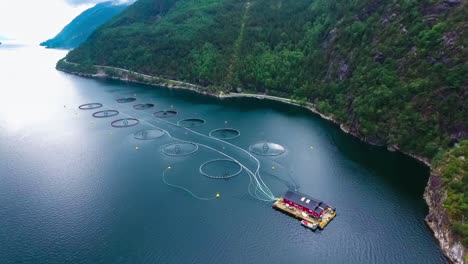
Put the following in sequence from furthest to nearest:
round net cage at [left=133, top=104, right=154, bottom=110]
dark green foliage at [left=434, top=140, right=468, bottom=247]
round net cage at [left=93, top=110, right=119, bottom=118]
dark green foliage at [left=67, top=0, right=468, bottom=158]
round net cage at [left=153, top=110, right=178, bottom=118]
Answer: round net cage at [left=133, top=104, right=154, bottom=110] < round net cage at [left=93, top=110, right=119, bottom=118] < round net cage at [left=153, top=110, right=178, bottom=118] < dark green foliage at [left=67, top=0, right=468, bottom=158] < dark green foliage at [left=434, top=140, right=468, bottom=247]

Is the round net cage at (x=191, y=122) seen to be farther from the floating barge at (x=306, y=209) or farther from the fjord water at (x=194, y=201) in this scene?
the floating barge at (x=306, y=209)

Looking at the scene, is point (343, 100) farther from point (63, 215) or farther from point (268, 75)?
point (63, 215)

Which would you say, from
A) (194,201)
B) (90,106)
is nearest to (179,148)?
(194,201)

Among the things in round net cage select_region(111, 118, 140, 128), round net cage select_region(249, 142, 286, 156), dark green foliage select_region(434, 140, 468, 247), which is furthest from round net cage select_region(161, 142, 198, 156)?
dark green foliage select_region(434, 140, 468, 247)

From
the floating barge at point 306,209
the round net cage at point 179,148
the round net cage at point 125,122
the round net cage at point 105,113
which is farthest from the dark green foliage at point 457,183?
the round net cage at point 105,113

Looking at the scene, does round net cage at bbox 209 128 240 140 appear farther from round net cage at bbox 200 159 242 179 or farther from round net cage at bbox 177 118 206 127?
round net cage at bbox 200 159 242 179

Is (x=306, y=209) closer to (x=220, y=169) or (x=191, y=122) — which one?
(x=220, y=169)

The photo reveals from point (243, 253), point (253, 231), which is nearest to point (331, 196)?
point (253, 231)
